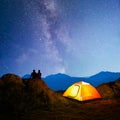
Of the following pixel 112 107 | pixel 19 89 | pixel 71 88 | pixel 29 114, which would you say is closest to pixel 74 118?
pixel 29 114

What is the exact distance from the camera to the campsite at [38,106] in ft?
34.1

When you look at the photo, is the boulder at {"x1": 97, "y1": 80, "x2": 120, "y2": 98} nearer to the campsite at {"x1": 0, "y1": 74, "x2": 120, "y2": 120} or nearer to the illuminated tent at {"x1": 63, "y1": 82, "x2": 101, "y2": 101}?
the illuminated tent at {"x1": 63, "y1": 82, "x2": 101, "y2": 101}

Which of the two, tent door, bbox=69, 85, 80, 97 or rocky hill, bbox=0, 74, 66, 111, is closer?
rocky hill, bbox=0, 74, 66, 111

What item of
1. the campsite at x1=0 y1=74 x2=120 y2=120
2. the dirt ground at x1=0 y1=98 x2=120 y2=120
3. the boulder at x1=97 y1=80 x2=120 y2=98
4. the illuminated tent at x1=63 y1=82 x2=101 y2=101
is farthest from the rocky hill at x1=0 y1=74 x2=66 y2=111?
the boulder at x1=97 y1=80 x2=120 y2=98

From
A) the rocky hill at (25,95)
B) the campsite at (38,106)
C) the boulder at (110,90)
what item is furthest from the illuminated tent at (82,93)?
the rocky hill at (25,95)

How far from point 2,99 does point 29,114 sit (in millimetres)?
2582

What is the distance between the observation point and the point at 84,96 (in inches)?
595

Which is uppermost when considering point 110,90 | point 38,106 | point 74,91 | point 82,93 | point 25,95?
point 110,90

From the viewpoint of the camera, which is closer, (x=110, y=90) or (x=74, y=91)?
(x=74, y=91)

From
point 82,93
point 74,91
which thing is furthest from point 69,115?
point 74,91

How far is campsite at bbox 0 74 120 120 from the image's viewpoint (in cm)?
1040

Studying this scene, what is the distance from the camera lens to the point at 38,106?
12.5m

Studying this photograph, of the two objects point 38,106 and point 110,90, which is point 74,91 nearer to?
point 110,90

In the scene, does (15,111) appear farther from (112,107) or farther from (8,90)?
(112,107)
